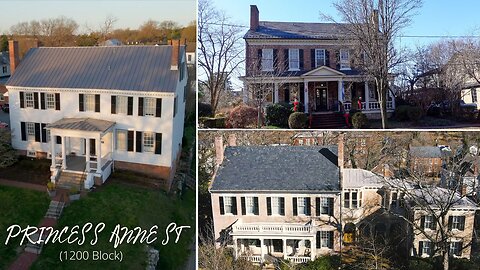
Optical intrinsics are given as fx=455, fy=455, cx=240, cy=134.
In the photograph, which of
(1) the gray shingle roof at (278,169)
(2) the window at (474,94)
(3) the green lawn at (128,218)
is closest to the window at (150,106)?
(3) the green lawn at (128,218)

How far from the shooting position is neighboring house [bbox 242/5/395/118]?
5316mm

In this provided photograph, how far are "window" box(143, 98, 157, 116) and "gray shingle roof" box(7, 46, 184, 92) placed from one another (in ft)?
0.52

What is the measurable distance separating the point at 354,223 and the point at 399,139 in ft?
4.00

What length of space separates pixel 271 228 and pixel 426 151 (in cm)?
218

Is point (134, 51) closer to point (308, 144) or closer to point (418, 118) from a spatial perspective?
point (308, 144)

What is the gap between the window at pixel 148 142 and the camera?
21.7 ft

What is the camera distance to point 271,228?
5863 mm

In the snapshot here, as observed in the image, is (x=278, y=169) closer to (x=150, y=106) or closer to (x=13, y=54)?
(x=150, y=106)

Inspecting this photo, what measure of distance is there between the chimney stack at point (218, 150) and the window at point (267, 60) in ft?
3.43

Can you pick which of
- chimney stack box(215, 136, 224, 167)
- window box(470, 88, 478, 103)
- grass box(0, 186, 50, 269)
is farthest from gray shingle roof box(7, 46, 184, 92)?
window box(470, 88, 478, 103)

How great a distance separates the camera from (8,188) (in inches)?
244

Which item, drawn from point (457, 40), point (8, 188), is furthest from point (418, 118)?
point (8, 188)

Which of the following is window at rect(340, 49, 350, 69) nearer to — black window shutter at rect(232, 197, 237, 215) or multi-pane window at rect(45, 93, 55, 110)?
black window shutter at rect(232, 197, 237, 215)

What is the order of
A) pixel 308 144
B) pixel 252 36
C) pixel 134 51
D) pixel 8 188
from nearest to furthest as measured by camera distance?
pixel 252 36 → pixel 308 144 → pixel 8 188 → pixel 134 51
